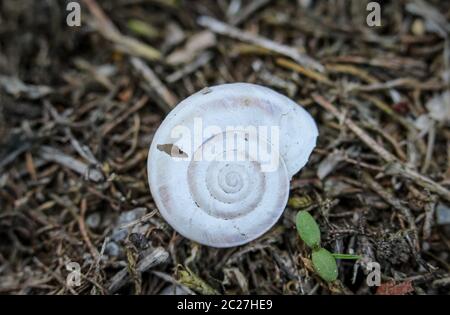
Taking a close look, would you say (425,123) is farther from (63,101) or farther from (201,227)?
(63,101)

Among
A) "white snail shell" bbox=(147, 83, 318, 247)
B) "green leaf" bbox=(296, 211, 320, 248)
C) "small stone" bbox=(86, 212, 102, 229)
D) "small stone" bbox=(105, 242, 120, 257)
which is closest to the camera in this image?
"white snail shell" bbox=(147, 83, 318, 247)

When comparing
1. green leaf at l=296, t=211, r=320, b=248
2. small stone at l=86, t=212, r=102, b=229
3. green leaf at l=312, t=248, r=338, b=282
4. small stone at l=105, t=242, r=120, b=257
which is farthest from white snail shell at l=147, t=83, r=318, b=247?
small stone at l=86, t=212, r=102, b=229

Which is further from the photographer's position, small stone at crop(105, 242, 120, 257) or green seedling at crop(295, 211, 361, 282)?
small stone at crop(105, 242, 120, 257)

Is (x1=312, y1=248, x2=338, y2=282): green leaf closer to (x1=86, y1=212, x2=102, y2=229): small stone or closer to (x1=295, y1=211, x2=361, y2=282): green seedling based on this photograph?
(x1=295, y1=211, x2=361, y2=282): green seedling

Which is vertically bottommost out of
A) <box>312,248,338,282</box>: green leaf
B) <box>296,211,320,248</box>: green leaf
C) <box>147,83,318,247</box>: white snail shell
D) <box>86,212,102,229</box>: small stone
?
<box>312,248,338,282</box>: green leaf

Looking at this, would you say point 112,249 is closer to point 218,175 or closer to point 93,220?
point 93,220

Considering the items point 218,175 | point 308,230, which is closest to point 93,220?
point 218,175

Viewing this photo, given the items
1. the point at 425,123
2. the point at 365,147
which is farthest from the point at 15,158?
the point at 425,123
